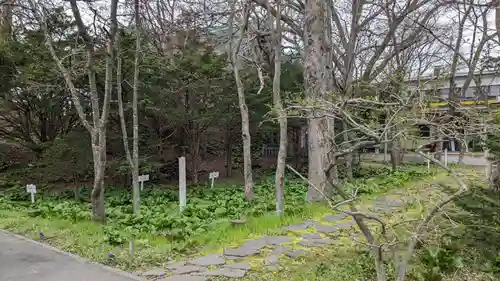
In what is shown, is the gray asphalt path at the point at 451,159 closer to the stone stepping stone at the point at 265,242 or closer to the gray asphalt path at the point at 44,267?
the stone stepping stone at the point at 265,242

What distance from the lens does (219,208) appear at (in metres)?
8.77

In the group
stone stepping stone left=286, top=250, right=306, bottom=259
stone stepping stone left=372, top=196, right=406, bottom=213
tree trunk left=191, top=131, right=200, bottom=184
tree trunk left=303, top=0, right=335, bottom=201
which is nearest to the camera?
stone stepping stone left=286, top=250, right=306, bottom=259

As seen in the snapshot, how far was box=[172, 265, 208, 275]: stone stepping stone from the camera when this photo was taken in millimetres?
4344

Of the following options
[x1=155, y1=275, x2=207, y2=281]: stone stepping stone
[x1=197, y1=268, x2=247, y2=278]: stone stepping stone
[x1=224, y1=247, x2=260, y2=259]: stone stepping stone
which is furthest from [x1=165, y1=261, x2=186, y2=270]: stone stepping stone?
[x1=224, y1=247, x2=260, y2=259]: stone stepping stone

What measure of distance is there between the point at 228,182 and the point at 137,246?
385 inches

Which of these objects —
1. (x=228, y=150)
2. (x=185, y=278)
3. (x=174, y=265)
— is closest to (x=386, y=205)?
(x=174, y=265)

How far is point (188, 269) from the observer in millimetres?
4438

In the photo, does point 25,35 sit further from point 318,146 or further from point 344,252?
point 344,252

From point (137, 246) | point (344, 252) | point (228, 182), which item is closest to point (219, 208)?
point (137, 246)

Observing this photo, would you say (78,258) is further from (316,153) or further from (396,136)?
(316,153)

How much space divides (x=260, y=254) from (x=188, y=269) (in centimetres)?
94

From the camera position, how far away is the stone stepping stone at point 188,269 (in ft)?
14.3

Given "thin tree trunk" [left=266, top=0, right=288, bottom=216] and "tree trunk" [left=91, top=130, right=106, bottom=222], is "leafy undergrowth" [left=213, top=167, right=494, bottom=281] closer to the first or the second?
"thin tree trunk" [left=266, top=0, right=288, bottom=216]

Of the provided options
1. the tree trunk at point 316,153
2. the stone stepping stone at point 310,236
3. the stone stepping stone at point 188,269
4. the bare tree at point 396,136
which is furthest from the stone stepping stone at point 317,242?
the tree trunk at point 316,153
